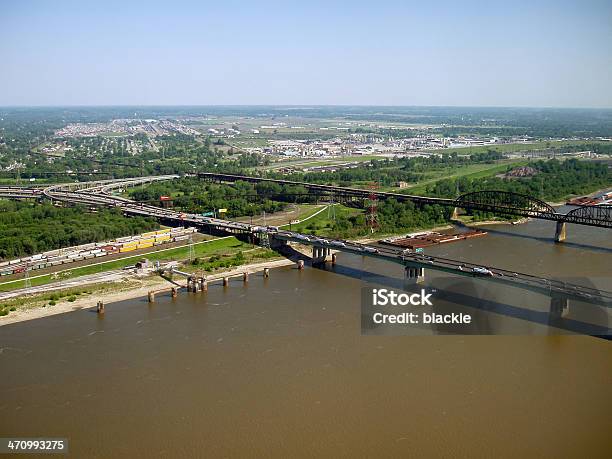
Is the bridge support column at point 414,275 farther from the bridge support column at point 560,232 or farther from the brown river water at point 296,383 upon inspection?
the bridge support column at point 560,232

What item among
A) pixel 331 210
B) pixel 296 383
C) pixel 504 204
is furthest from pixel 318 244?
pixel 504 204

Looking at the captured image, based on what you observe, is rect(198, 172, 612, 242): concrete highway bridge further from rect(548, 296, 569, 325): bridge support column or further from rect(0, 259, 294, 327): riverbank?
rect(0, 259, 294, 327): riverbank

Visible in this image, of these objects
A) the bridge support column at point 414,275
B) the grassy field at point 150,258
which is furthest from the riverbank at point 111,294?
the bridge support column at point 414,275

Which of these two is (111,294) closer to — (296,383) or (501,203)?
(296,383)

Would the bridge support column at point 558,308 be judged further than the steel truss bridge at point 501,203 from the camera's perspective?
No

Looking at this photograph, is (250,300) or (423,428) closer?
(423,428)

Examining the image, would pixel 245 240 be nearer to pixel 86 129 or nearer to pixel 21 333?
pixel 21 333

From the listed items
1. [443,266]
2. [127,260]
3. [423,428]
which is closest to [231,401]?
[423,428]
